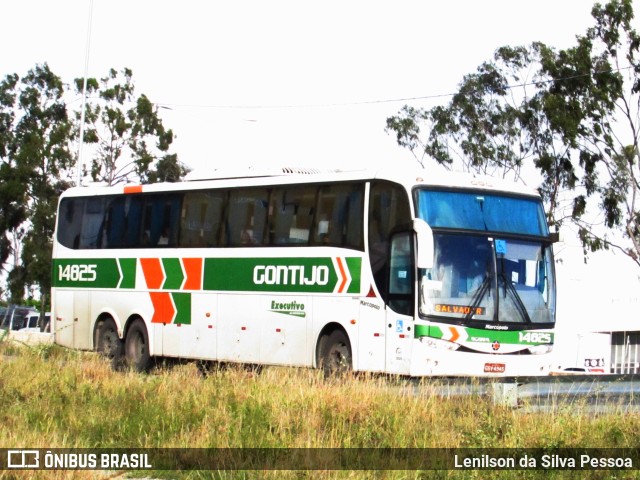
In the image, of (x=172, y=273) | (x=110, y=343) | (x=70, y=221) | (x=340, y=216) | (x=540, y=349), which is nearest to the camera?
(x=540, y=349)

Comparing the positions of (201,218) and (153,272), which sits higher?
(201,218)

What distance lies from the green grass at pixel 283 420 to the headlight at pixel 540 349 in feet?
15.7

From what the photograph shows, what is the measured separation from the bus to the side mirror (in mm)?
27

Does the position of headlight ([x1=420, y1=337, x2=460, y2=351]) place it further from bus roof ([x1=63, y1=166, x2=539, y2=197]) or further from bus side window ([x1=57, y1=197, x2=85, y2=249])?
bus side window ([x1=57, y1=197, x2=85, y2=249])

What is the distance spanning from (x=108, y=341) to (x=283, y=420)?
13761mm

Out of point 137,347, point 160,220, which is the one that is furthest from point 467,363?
point 137,347

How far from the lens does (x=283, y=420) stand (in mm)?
10359

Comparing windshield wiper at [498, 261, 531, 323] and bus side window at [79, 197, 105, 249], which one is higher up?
bus side window at [79, 197, 105, 249]

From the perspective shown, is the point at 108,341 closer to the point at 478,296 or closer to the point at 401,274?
the point at 401,274

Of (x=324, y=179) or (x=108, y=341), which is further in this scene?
(x=108, y=341)

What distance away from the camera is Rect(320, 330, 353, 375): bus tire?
1802 centimetres

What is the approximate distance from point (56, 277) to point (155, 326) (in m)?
3.61

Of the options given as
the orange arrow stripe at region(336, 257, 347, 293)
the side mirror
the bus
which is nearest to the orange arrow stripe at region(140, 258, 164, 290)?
the bus

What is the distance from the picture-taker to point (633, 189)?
4772 centimetres
